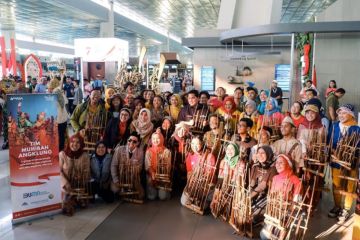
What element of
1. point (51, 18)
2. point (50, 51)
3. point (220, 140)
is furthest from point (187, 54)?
point (220, 140)

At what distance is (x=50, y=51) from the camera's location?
2400 centimetres

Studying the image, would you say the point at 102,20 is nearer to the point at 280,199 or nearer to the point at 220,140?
the point at 220,140

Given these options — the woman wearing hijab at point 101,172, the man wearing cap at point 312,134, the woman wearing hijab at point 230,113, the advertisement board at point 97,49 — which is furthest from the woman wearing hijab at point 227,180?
the advertisement board at point 97,49

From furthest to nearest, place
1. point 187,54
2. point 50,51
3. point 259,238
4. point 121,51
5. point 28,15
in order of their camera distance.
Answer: point 187,54 → point 50,51 → point 28,15 → point 121,51 → point 259,238

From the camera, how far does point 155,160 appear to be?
465 centimetres

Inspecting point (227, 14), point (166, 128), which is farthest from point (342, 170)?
point (227, 14)

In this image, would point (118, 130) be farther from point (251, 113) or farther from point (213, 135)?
point (251, 113)

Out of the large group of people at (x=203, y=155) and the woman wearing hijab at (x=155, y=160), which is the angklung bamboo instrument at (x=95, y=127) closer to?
the large group of people at (x=203, y=155)

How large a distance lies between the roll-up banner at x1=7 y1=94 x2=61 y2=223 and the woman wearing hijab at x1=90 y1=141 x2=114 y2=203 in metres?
0.49

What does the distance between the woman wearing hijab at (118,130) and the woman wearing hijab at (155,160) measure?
52cm

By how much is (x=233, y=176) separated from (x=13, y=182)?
99.0 inches

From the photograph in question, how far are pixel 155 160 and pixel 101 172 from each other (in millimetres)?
730

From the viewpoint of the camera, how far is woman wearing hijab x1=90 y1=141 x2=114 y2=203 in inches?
180

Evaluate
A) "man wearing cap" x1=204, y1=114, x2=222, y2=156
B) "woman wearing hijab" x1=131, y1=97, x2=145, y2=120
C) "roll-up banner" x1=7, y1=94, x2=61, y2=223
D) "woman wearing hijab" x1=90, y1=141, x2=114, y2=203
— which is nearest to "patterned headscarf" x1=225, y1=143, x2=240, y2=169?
"man wearing cap" x1=204, y1=114, x2=222, y2=156
